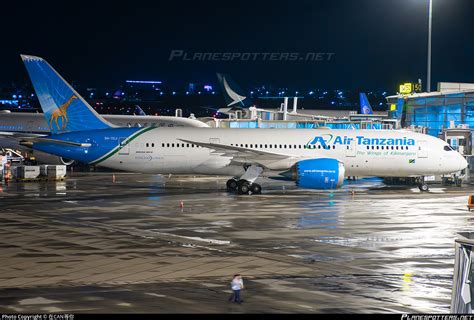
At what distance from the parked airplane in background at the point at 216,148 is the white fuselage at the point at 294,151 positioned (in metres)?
0.05

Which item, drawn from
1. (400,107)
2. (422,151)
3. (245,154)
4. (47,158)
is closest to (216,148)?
(245,154)

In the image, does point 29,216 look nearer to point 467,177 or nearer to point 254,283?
point 254,283

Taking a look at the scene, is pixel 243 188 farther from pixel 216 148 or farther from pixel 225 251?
pixel 225 251

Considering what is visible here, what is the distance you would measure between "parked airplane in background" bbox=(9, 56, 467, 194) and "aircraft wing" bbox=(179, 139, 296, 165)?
0.08 metres

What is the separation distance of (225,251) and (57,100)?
23551mm

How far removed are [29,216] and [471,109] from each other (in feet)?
129

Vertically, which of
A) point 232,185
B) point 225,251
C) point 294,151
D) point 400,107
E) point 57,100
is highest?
point 400,107

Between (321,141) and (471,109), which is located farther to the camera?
(471,109)

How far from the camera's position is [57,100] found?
43469 millimetres

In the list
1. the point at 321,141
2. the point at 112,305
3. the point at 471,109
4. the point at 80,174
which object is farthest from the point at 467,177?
the point at 112,305

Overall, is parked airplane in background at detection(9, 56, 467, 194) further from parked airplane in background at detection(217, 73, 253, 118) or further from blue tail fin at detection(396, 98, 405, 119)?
parked airplane in background at detection(217, 73, 253, 118)

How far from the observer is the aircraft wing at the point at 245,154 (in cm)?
4088

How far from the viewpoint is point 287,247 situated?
945 inches

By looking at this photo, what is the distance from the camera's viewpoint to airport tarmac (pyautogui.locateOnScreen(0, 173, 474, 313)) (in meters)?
16.4
